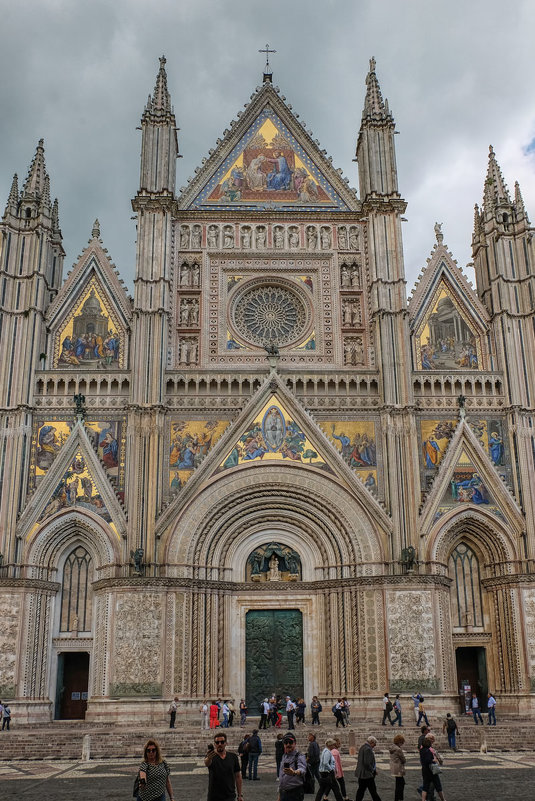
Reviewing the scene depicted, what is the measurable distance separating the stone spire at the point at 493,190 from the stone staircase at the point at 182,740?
19768 millimetres

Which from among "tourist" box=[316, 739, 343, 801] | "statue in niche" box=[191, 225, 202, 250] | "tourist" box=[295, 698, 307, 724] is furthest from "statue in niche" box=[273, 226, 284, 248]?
"tourist" box=[316, 739, 343, 801]

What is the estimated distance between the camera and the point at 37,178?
32.6 metres

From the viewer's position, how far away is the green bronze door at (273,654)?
27.5 metres

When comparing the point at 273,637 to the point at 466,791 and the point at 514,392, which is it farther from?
the point at 466,791

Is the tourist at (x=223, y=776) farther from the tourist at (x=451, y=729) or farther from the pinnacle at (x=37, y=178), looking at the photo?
the pinnacle at (x=37, y=178)

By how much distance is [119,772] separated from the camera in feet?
56.4

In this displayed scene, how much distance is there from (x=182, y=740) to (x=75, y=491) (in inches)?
388

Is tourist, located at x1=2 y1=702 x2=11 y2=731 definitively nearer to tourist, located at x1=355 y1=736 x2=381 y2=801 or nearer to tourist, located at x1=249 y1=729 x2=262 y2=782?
tourist, located at x1=249 y1=729 x2=262 y2=782

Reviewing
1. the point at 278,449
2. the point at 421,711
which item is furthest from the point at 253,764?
the point at 278,449

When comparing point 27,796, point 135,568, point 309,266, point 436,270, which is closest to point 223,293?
point 309,266

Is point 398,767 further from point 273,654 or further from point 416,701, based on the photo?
point 273,654

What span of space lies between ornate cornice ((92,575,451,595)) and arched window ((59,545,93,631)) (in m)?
0.88

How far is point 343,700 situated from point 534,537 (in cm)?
891

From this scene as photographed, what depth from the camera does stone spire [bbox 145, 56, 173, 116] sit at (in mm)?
33406
